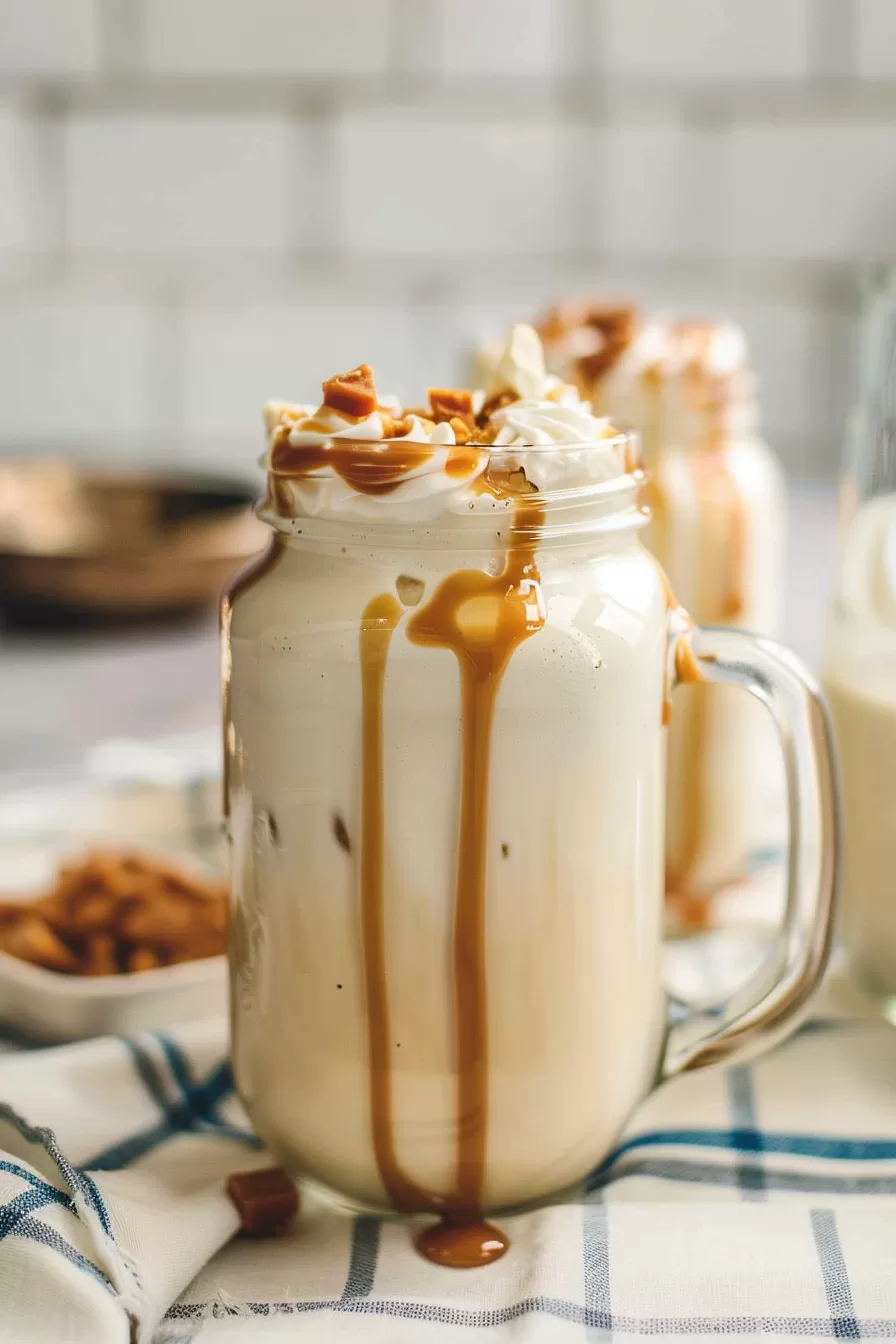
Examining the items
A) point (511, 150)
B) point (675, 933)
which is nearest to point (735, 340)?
point (675, 933)

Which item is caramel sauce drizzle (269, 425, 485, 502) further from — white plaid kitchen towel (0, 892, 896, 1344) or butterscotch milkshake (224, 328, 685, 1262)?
white plaid kitchen towel (0, 892, 896, 1344)

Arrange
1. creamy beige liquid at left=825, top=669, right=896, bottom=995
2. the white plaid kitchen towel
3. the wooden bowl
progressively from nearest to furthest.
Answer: the white plaid kitchen towel, creamy beige liquid at left=825, top=669, right=896, bottom=995, the wooden bowl

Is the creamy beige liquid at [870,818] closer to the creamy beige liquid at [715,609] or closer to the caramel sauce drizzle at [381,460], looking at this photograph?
the creamy beige liquid at [715,609]

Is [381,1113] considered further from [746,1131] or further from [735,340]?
[735,340]

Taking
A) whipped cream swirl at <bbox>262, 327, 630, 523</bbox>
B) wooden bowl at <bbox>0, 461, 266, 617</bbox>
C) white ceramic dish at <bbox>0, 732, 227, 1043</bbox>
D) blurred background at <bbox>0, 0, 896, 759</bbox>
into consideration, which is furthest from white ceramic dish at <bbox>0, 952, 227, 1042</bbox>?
blurred background at <bbox>0, 0, 896, 759</bbox>

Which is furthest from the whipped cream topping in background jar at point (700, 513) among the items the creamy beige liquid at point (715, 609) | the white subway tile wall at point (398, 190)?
the white subway tile wall at point (398, 190)

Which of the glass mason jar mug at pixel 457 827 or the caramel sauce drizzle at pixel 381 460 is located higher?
the caramel sauce drizzle at pixel 381 460
